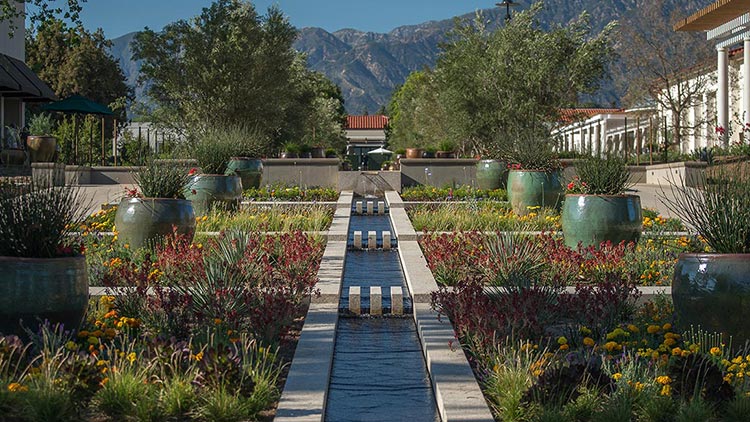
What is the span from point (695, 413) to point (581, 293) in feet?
8.61

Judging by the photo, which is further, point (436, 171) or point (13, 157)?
point (436, 171)

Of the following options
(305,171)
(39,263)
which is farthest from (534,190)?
(305,171)

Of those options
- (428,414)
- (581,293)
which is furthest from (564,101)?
(428,414)

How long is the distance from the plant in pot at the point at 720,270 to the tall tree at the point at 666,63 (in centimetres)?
3858

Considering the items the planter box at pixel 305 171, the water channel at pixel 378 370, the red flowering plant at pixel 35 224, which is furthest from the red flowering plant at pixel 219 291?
the planter box at pixel 305 171

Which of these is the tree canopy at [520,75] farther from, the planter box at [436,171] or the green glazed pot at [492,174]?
the green glazed pot at [492,174]

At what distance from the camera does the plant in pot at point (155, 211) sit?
39.9ft

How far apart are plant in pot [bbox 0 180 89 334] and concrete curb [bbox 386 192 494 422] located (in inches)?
104

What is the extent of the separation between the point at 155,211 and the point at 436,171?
58.9ft

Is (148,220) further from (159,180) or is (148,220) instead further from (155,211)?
(159,180)

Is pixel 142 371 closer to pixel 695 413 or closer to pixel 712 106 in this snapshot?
pixel 695 413

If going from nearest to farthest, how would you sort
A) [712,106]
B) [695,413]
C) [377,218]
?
[695,413] < [377,218] < [712,106]

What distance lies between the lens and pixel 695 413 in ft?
18.3

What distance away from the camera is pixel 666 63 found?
45.7m
